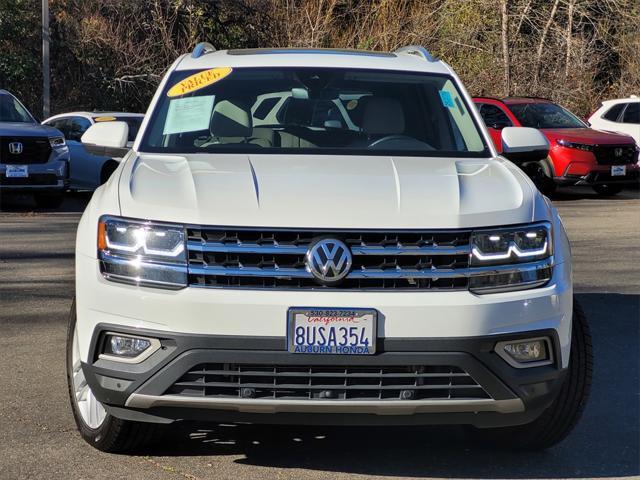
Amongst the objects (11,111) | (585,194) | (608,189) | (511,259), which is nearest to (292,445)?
(511,259)

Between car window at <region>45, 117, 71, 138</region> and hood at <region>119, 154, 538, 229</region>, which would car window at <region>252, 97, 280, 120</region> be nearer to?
hood at <region>119, 154, 538, 229</region>

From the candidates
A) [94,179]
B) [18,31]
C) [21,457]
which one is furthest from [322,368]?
[18,31]

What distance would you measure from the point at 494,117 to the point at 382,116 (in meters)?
14.6

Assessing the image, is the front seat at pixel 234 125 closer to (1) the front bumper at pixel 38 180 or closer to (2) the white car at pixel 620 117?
(1) the front bumper at pixel 38 180

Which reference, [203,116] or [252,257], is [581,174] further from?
[252,257]

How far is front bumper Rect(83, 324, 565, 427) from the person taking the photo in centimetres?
450

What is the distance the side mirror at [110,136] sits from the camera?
6.32 m

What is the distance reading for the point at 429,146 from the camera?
6113 mm

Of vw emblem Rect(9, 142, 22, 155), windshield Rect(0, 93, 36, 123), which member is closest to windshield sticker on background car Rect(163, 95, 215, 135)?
vw emblem Rect(9, 142, 22, 155)

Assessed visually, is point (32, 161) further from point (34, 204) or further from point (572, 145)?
point (572, 145)

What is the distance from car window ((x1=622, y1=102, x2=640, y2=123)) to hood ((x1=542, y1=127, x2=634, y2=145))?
193 centimetres

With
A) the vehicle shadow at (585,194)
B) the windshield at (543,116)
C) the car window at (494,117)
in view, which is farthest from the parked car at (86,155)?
the vehicle shadow at (585,194)

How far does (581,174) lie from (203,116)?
551 inches

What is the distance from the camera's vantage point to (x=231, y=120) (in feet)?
20.2
